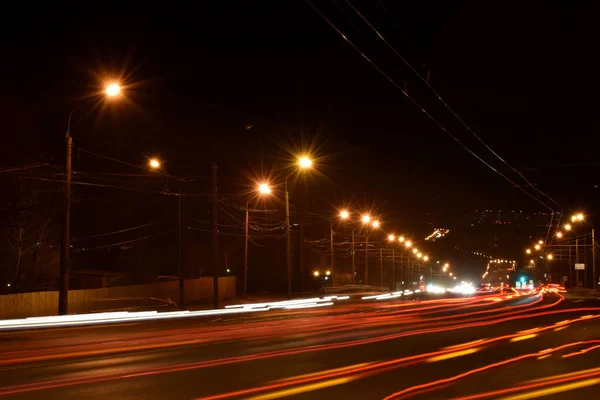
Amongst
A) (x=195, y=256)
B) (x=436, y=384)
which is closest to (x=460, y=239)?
(x=195, y=256)

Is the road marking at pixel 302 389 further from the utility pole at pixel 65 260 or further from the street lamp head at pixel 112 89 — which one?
the utility pole at pixel 65 260

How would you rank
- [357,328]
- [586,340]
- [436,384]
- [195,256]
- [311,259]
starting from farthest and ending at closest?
[311,259], [195,256], [357,328], [586,340], [436,384]

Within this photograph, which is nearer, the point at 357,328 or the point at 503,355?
the point at 503,355

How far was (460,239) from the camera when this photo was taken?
153750 mm

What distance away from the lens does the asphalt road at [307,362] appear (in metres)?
10.0

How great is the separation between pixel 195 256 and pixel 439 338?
55420mm

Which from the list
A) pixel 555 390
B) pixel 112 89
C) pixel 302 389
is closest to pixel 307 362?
pixel 302 389

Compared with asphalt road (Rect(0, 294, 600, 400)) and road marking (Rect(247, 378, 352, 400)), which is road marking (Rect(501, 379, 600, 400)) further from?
road marking (Rect(247, 378, 352, 400))

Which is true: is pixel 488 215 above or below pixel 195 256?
above

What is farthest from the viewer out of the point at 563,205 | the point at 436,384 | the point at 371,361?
the point at 563,205

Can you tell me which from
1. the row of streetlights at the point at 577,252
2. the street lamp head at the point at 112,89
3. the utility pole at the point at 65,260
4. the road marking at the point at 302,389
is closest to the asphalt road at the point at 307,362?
the road marking at the point at 302,389

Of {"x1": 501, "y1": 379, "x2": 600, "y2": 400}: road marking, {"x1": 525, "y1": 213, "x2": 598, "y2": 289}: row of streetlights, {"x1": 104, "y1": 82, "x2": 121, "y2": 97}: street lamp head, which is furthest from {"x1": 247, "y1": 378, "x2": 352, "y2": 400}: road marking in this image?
{"x1": 525, "y1": 213, "x2": 598, "y2": 289}: row of streetlights

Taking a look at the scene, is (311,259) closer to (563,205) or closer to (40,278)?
(563,205)

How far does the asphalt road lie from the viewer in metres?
10.0
